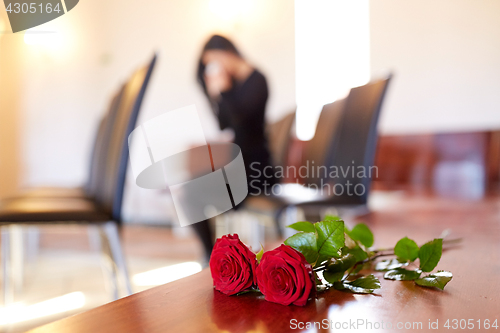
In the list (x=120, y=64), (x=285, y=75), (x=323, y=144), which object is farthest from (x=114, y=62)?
(x=323, y=144)

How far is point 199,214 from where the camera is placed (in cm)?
165

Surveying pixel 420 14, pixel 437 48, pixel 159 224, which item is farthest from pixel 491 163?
pixel 159 224

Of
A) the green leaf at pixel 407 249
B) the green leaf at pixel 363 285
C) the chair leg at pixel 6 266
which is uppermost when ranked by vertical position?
the green leaf at pixel 363 285

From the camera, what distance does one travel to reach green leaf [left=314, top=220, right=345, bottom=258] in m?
0.35

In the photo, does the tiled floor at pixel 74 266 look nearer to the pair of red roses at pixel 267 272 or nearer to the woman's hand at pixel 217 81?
the woman's hand at pixel 217 81

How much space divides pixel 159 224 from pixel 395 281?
2.95m

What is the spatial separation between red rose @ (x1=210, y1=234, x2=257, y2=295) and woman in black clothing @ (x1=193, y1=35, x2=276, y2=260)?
1.12 m

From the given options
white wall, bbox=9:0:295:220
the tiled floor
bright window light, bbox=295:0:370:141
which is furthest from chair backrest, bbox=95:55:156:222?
bright window light, bbox=295:0:370:141

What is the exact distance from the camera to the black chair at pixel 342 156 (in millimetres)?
1318

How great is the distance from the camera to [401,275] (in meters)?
0.41

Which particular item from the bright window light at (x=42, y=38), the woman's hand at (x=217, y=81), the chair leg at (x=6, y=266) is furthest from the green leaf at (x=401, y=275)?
the bright window light at (x=42, y=38)

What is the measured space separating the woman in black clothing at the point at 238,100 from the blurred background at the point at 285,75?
1.38m

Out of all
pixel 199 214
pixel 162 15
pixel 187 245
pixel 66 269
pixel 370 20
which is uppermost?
pixel 162 15

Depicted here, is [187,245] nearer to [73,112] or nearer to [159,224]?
[159,224]
